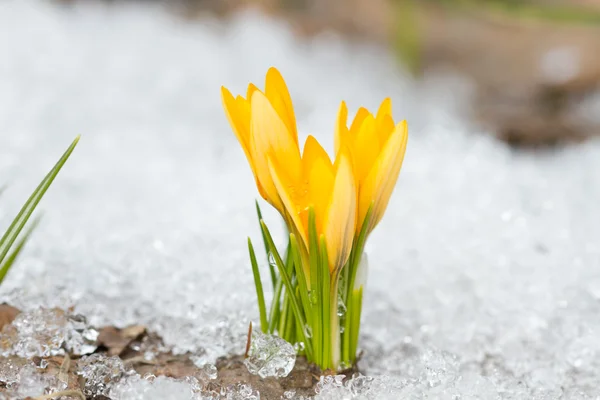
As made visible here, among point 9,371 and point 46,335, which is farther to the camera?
point 46,335

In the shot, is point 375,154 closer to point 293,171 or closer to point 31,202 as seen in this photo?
point 293,171

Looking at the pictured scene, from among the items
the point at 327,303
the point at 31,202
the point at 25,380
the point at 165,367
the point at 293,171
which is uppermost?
the point at 293,171

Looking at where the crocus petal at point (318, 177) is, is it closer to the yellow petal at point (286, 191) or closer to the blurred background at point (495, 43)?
the yellow petal at point (286, 191)

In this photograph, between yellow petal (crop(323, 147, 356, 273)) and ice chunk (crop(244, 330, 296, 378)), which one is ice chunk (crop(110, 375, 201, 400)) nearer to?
ice chunk (crop(244, 330, 296, 378))

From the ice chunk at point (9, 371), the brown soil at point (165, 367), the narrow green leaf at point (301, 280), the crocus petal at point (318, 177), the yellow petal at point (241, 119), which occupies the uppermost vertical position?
the yellow petal at point (241, 119)

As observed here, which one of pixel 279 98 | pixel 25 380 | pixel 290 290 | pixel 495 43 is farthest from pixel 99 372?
pixel 495 43

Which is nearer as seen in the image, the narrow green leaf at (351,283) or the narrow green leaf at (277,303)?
the narrow green leaf at (351,283)

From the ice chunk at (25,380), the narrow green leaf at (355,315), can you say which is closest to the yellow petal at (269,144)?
the narrow green leaf at (355,315)
